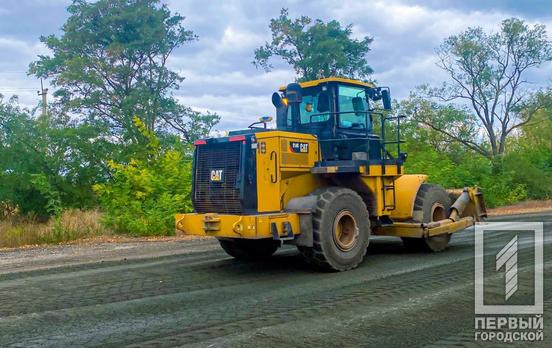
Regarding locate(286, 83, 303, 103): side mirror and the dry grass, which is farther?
the dry grass

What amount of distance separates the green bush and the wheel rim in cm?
794

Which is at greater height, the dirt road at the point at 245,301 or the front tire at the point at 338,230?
the front tire at the point at 338,230

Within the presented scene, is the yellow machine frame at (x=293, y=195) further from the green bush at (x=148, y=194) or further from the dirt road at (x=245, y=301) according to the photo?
the green bush at (x=148, y=194)

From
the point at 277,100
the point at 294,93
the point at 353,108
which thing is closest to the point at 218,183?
the point at 294,93

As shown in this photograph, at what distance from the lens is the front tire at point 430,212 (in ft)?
32.8

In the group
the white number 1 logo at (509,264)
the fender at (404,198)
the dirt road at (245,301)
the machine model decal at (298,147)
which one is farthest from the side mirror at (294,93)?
the white number 1 logo at (509,264)

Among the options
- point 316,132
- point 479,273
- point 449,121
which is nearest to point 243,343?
point 479,273

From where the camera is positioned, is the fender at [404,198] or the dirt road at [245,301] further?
the fender at [404,198]

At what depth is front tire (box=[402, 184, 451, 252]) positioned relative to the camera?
1001 centimetres

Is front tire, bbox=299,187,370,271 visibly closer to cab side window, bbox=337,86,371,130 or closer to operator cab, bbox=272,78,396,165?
operator cab, bbox=272,78,396,165

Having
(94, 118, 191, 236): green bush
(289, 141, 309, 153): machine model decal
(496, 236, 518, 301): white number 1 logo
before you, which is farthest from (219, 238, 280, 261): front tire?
(94, 118, 191, 236): green bush

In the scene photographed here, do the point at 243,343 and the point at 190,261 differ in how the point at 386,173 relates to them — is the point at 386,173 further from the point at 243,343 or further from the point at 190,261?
the point at 243,343

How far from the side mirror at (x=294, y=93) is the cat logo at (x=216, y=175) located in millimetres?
1586

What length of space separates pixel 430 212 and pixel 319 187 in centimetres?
232
